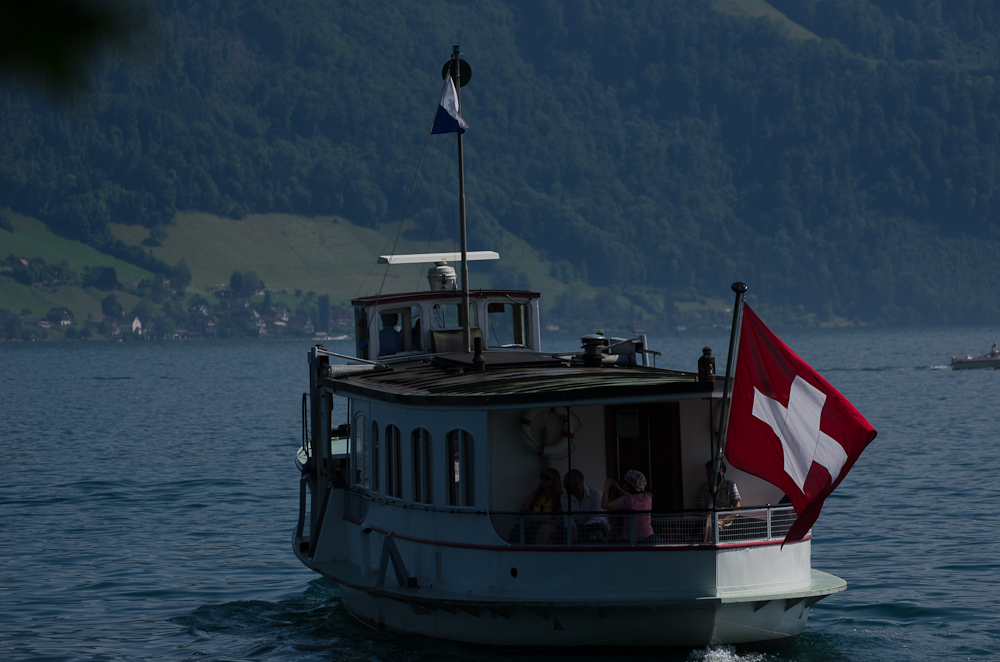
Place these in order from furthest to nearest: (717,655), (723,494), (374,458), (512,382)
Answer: (374,458), (512,382), (723,494), (717,655)

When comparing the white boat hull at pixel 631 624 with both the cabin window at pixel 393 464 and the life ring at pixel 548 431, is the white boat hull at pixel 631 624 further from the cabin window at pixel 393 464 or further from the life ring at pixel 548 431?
the cabin window at pixel 393 464

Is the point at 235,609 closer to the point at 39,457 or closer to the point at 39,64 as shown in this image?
the point at 39,64

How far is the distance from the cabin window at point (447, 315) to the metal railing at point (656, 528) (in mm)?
8501

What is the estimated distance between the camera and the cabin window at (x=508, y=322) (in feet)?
77.9

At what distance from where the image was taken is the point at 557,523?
49.3 ft

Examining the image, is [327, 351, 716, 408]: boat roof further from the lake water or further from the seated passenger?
the lake water

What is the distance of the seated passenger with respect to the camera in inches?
910

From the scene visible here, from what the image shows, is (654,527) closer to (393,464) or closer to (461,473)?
(461,473)

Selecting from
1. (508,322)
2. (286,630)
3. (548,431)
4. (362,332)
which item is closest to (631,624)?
(548,431)

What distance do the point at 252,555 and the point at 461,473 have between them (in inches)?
493

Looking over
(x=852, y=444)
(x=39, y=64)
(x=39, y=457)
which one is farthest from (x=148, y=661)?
(x=39, y=457)

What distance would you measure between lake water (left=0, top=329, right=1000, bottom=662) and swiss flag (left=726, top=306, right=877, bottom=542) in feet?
7.64

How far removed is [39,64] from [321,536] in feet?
56.2

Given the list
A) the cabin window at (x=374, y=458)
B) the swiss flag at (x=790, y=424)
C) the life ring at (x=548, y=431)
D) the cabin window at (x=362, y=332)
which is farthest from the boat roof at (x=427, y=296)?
the swiss flag at (x=790, y=424)
